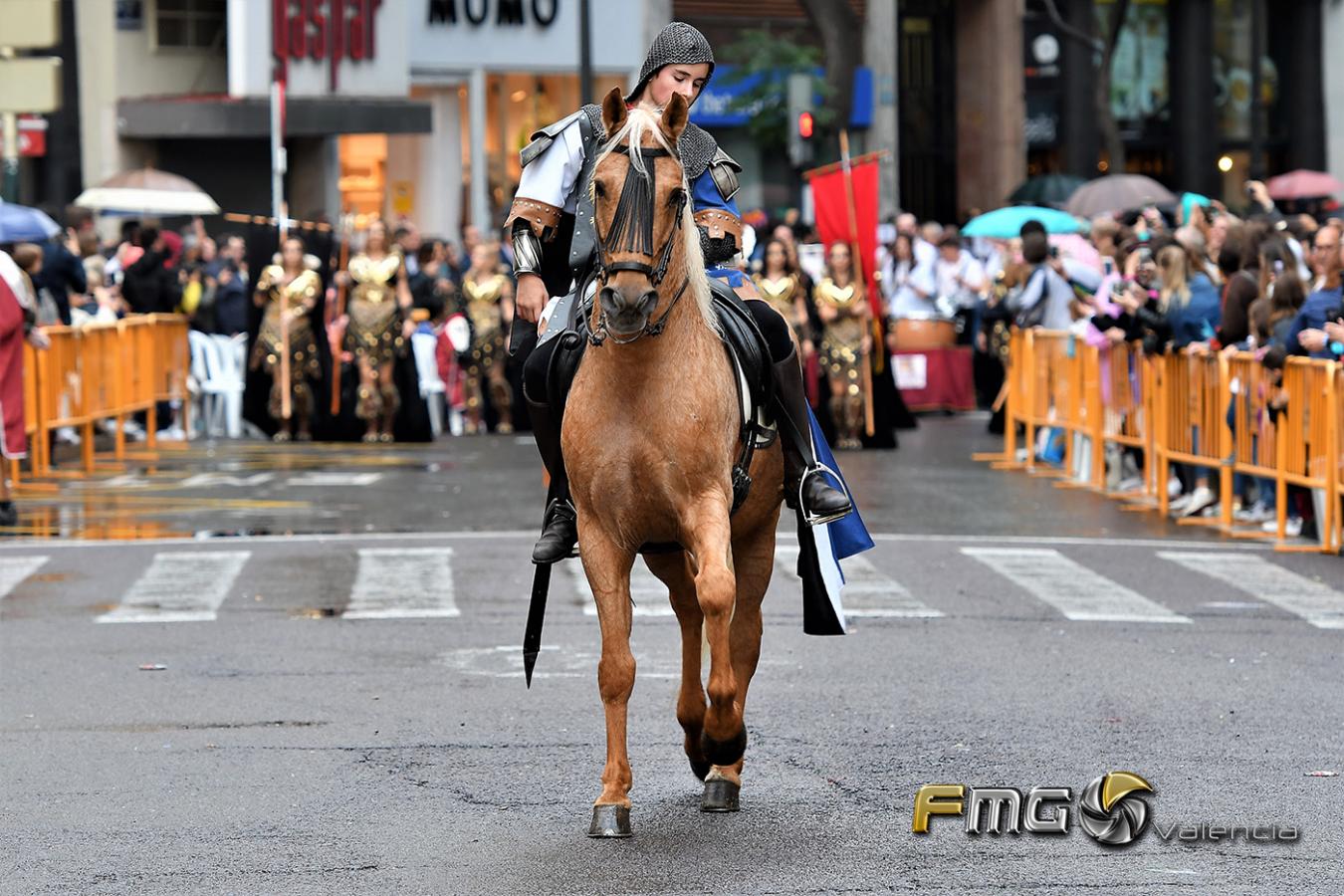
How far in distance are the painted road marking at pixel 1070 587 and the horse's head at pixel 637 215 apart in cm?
552

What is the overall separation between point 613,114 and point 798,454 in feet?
4.93

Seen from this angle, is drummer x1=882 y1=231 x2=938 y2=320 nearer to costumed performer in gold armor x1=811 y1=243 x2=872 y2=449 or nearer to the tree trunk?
costumed performer in gold armor x1=811 y1=243 x2=872 y2=449

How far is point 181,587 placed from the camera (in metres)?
13.7

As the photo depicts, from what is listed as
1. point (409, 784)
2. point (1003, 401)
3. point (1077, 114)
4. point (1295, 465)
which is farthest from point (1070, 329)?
point (1077, 114)

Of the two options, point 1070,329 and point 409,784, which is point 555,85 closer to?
point 1070,329

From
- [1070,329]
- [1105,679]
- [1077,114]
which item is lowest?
[1105,679]

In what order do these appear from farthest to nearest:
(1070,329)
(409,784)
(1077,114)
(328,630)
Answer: (1077,114) < (1070,329) < (328,630) < (409,784)

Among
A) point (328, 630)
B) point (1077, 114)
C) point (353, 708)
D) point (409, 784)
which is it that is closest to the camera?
point (409, 784)

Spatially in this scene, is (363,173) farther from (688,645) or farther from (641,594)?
(688,645)

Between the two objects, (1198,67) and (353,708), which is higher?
(1198,67)

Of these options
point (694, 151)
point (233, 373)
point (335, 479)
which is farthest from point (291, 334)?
point (694, 151)

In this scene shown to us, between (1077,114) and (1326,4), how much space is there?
5612 millimetres

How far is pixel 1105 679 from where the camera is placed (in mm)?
10430

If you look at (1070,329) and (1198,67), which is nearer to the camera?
(1070,329)
